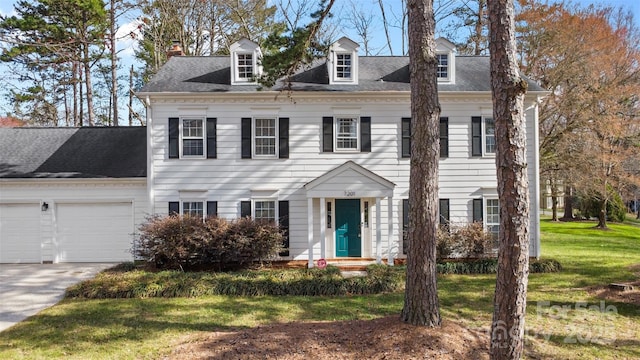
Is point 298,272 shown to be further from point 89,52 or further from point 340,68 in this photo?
point 89,52

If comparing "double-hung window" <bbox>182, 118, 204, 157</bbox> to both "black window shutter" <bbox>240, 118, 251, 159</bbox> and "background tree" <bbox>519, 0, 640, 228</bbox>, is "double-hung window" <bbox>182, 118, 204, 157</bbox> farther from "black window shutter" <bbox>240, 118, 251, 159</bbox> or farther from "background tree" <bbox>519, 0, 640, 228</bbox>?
"background tree" <bbox>519, 0, 640, 228</bbox>

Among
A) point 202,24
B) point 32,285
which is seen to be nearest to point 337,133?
point 32,285

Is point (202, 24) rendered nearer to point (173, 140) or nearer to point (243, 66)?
point (243, 66)

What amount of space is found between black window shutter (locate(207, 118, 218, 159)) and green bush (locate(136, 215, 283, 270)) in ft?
7.47

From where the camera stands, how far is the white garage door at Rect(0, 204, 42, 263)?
1309cm

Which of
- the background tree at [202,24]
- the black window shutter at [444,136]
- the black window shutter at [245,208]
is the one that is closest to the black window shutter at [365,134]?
the black window shutter at [444,136]

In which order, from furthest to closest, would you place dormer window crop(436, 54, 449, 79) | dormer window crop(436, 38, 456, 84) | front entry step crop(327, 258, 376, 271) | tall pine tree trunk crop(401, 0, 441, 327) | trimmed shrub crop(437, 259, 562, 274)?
dormer window crop(436, 54, 449, 79) < dormer window crop(436, 38, 456, 84) < front entry step crop(327, 258, 376, 271) < trimmed shrub crop(437, 259, 562, 274) < tall pine tree trunk crop(401, 0, 441, 327)

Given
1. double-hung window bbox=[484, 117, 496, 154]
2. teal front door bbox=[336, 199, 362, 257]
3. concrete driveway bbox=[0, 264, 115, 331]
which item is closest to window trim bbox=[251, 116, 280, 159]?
teal front door bbox=[336, 199, 362, 257]

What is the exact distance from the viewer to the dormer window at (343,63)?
41.8ft

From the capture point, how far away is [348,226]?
12781 mm

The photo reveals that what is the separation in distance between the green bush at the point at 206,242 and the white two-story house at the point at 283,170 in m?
1.13

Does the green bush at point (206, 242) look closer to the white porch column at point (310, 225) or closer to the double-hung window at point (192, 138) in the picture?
the white porch column at point (310, 225)

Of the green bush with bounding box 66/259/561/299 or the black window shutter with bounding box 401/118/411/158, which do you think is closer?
the green bush with bounding box 66/259/561/299

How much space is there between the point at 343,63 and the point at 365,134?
2542 millimetres
